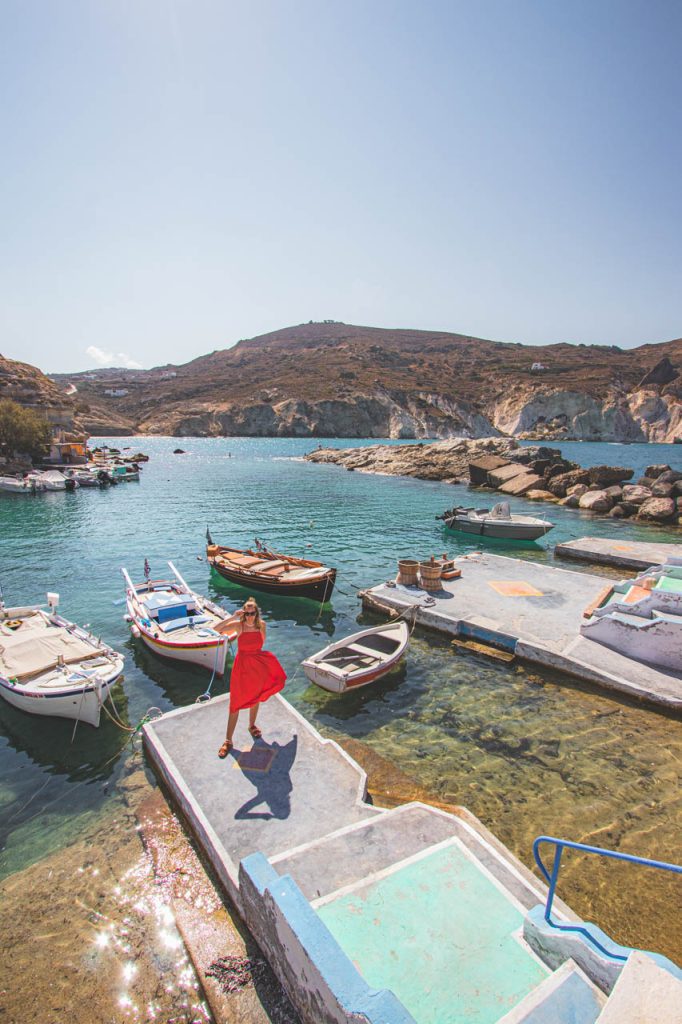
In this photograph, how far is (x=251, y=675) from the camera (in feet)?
28.0

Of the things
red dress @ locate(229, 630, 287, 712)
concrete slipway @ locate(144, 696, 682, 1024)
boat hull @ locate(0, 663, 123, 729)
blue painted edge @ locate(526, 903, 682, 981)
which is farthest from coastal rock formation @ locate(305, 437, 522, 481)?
blue painted edge @ locate(526, 903, 682, 981)

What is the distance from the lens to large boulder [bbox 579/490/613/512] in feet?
127

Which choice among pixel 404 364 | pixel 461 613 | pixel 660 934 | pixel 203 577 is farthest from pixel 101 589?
pixel 404 364

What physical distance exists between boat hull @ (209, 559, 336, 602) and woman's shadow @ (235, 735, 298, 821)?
8.91 m

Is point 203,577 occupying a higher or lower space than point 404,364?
lower

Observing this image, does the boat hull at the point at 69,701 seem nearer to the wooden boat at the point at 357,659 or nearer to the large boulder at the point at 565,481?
the wooden boat at the point at 357,659

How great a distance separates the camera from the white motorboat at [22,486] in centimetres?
4766

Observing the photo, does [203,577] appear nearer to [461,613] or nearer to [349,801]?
[461,613]

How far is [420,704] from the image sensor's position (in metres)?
11.7

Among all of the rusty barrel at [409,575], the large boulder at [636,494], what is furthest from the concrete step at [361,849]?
the large boulder at [636,494]

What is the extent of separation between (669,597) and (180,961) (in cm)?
1331

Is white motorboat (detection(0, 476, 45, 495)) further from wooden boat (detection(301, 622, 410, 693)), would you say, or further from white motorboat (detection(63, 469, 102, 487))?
wooden boat (detection(301, 622, 410, 693))

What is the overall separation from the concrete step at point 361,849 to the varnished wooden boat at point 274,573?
1103 cm

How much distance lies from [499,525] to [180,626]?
21.1 metres
